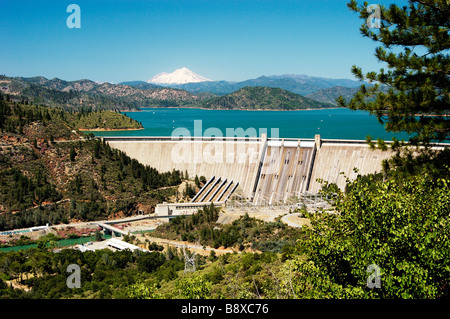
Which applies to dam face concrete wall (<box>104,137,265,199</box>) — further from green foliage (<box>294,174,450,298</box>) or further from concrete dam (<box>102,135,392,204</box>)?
green foliage (<box>294,174,450,298</box>)

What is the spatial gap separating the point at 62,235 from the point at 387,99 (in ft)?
150

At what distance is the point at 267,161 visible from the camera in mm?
60031

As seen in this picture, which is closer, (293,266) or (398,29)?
(293,266)

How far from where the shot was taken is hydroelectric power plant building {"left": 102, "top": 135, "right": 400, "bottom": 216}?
184 ft

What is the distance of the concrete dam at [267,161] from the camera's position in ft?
184

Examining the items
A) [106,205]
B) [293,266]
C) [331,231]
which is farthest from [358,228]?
[106,205]

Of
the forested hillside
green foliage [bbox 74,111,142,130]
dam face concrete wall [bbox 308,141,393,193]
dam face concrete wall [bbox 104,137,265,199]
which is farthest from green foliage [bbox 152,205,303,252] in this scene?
green foliage [bbox 74,111,142,130]

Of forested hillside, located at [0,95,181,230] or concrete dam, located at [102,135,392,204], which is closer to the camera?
forested hillside, located at [0,95,181,230]

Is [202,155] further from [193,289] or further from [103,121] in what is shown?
[103,121]

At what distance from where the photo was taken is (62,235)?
5169cm

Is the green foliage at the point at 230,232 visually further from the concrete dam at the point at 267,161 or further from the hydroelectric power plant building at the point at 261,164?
the concrete dam at the point at 267,161

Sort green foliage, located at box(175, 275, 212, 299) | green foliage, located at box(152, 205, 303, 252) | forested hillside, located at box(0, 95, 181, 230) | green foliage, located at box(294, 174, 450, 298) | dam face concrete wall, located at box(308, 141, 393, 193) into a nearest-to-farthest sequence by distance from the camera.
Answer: green foliage, located at box(294, 174, 450, 298), green foliage, located at box(175, 275, 212, 299), green foliage, located at box(152, 205, 303, 252), dam face concrete wall, located at box(308, 141, 393, 193), forested hillside, located at box(0, 95, 181, 230)

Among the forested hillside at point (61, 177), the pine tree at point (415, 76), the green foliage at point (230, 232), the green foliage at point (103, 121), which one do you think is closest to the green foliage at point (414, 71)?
the pine tree at point (415, 76)
